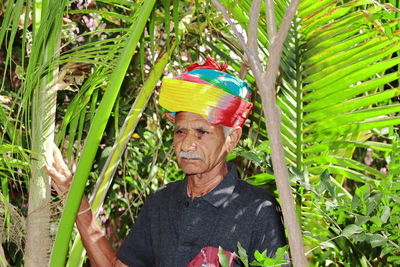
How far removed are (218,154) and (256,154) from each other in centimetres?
14

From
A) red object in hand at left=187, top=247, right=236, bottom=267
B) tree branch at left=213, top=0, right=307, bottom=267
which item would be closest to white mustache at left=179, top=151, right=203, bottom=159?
red object in hand at left=187, top=247, right=236, bottom=267

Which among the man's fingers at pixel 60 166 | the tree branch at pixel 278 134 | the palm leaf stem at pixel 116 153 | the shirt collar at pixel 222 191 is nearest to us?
the tree branch at pixel 278 134

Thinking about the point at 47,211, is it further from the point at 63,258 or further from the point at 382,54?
the point at 382,54

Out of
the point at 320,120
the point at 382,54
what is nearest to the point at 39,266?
the point at 320,120

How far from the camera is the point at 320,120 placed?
2.28m

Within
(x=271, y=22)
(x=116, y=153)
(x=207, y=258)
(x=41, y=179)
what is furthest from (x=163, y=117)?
(x=271, y=22)

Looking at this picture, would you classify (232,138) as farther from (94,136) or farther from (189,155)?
(94,136)

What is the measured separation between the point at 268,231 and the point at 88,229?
466 millimetres

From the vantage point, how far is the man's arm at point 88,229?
1.88 m

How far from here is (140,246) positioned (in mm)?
1900

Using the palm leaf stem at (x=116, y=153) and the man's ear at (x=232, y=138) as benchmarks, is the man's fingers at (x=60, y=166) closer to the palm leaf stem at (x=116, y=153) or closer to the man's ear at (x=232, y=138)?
the palm leaf stem at (x=116, y=153)

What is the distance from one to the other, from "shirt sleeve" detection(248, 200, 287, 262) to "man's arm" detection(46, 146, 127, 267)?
15.0 inches

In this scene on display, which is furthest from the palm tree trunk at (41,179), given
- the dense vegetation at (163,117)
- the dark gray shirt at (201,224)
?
the dark gray shirt at (201,224)

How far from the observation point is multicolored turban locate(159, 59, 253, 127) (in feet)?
5.69
